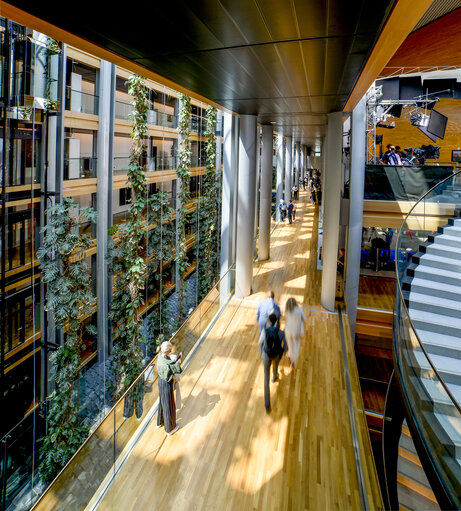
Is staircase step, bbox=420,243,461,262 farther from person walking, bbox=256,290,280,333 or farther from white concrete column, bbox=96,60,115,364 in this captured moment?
white concrete column, bbox=96,60,115,364

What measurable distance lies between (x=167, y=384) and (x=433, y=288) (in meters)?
5.37

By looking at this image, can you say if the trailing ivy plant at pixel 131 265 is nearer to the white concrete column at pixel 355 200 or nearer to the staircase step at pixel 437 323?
the white concrete column at pixel 355 200

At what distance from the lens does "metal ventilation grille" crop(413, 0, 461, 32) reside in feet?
32.7

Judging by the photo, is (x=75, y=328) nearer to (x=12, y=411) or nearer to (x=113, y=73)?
(x=12, y=411)

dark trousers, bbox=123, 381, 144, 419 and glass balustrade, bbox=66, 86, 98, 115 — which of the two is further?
glass balustrade, bbox=66, 86, 98, 115

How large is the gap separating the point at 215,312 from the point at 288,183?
52.8ft

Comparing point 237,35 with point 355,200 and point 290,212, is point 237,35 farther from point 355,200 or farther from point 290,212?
point 290,212

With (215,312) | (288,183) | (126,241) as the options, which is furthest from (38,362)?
(288,183)

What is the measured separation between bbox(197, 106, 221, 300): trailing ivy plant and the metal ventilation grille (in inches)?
293

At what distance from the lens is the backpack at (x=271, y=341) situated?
5.02 m

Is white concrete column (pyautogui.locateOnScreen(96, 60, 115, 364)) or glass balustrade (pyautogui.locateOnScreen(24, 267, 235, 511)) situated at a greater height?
white concrete column (pyautogui.locateOnScreen(96, 60, 115, 364))

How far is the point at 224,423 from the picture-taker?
15.9ft

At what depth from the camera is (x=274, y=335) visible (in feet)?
16.5

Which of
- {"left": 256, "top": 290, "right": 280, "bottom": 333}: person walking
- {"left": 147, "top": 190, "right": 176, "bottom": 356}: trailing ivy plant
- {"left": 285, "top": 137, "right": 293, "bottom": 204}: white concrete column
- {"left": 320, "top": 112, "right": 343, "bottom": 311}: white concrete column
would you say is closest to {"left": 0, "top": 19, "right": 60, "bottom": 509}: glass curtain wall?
{"left": 147, "top": 190, "right": 176, "bottom": 356}: trailing ivy plant
